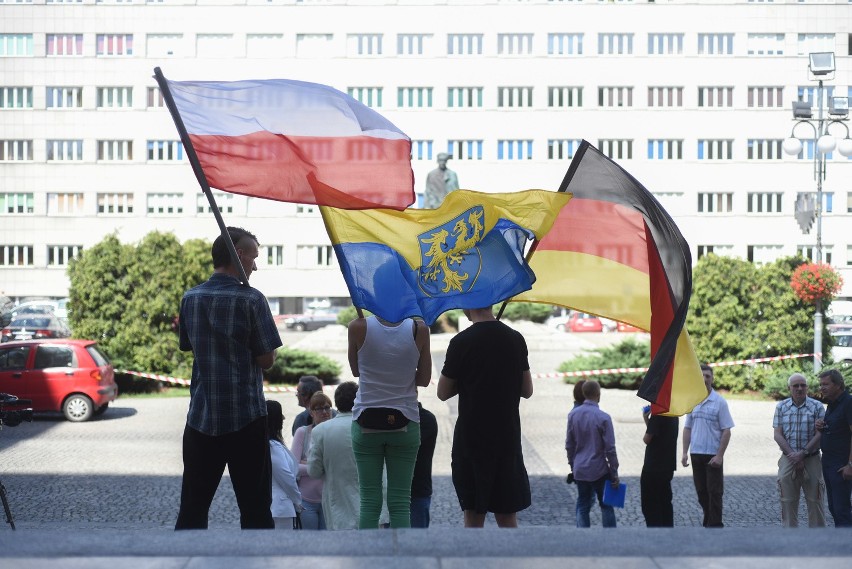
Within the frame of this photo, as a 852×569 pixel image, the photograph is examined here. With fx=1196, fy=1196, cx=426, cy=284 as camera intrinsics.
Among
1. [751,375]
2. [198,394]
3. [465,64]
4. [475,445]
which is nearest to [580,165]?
[475,445]

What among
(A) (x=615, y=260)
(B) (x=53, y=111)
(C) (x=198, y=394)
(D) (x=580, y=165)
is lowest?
(C) (x=198, y=394)

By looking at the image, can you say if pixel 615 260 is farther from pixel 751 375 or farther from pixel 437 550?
pixel 751 375

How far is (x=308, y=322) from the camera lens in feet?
217

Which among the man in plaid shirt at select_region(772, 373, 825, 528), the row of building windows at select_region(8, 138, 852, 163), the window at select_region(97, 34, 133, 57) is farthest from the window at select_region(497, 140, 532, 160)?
the man in plaid shirt at select_region(772, 373, 825, 528)

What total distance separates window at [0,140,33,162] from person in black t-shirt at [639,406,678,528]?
70457 millimetres

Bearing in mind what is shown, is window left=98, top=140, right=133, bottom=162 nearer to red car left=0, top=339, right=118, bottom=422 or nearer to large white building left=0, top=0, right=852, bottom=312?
large white building left=0, top=0, right=852, bottom=312

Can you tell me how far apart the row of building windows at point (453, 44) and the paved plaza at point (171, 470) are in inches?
2046

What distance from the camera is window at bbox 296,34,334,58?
73250 millimetres

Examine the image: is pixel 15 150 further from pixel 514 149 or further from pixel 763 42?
pixel 763 42

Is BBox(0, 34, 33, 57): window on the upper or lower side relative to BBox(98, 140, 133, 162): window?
upper

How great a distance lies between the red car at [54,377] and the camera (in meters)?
19.7

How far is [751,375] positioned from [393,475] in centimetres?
2091

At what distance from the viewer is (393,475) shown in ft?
20.7

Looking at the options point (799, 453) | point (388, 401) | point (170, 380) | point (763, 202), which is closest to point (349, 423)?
point (388, 401)
